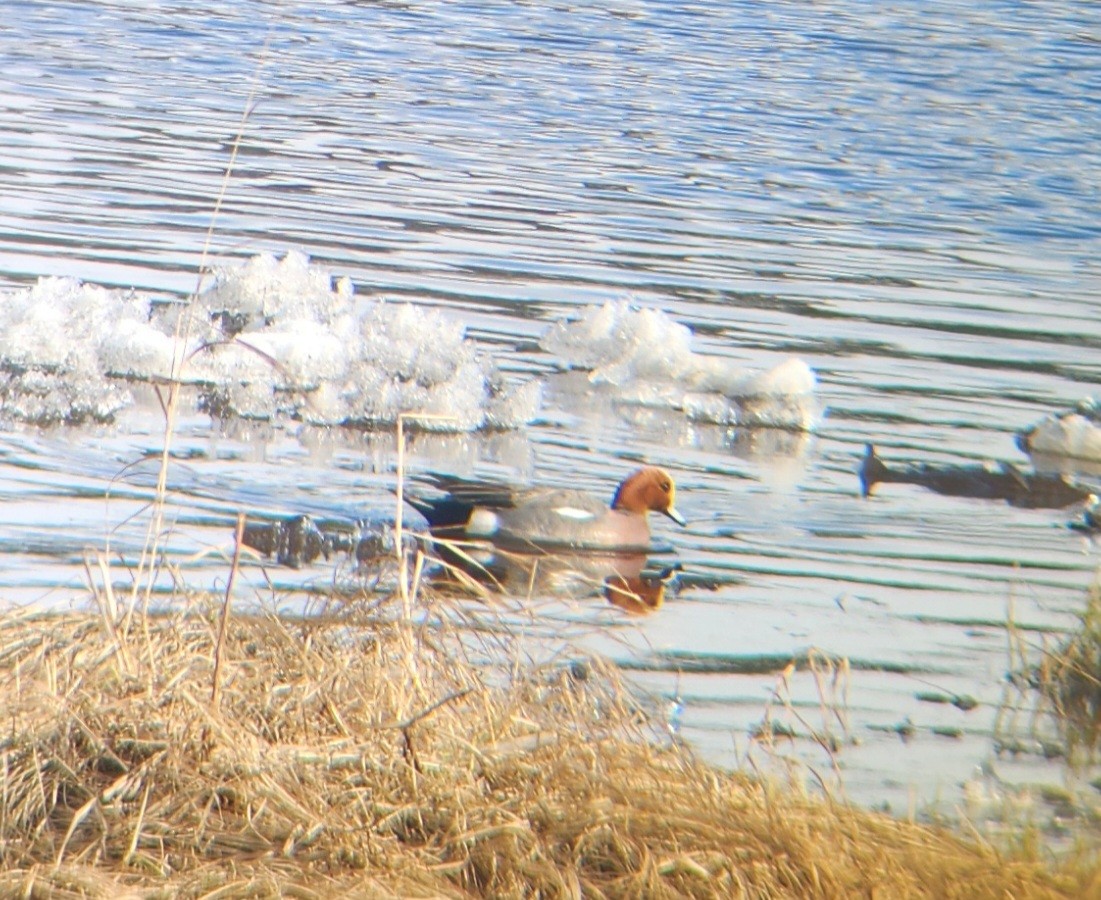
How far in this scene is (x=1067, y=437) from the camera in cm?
865

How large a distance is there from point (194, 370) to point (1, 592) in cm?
356

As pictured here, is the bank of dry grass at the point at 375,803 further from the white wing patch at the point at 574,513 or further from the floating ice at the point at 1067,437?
the floating ice at the point at 1067,437

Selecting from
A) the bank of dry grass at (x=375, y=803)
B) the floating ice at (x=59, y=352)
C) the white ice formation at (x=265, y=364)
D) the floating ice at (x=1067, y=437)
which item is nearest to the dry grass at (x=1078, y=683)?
the bank of dry grass at (x=375, y=803)

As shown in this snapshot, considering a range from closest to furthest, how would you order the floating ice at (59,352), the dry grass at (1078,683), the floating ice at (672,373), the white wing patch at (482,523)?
1. the dry grass at (1078,683)
2. the white wing patch at (482,523)
3. the floating ice at (59,352)
4. the floating ice at (672,373)

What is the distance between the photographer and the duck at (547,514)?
731cm

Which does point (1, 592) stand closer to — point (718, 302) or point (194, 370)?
point (194, 370)

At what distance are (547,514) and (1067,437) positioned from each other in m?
2.62

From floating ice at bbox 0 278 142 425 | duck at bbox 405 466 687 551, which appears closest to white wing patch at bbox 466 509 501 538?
duck at bbox 405 466 687 551

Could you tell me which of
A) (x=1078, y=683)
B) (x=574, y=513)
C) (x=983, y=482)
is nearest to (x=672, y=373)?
(x=983, y=482)

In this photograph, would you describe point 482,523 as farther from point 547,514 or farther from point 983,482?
point 983,482

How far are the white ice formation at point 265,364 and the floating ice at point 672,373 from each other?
2.20ft

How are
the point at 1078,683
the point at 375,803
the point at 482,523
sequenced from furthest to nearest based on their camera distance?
the point at 482,523, the point at 1078,683, the point at 375,803

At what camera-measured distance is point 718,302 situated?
11.9 meters

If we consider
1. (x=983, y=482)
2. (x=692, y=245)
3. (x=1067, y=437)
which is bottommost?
(x=983, y=482)
